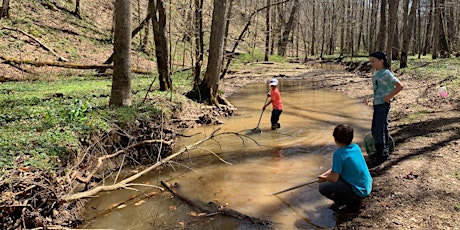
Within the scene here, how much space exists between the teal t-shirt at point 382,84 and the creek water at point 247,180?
5.86 feet

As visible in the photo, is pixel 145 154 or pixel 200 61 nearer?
pixel 145 154

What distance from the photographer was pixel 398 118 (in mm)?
10602

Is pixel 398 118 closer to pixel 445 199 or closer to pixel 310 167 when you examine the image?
pixel 310 167

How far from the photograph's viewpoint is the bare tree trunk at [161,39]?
11.5 meters

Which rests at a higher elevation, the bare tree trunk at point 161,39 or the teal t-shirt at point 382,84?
the bare tree trunk at point 161,39

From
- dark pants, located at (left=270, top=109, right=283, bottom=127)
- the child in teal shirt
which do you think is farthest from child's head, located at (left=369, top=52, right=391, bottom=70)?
dark pants, located at (left=270, top=109, right=283, bottom=127)

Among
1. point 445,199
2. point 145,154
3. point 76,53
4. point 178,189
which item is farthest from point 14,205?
point 76,53

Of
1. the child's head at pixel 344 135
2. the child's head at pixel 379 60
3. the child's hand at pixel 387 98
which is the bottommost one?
the child's head at pixel 344 135

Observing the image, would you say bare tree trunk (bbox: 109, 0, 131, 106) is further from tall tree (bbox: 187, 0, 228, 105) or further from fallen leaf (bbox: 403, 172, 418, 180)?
fallen leaf (bbox: 403, 172, 418, 180)

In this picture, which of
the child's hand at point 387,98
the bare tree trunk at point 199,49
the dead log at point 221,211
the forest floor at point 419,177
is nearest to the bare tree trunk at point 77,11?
the bare tree trunk at point 199,49

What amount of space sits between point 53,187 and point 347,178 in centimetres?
404

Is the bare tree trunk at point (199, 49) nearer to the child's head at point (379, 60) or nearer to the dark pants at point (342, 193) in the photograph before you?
the child's head at point (379, 60)

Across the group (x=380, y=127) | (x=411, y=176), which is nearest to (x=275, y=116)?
(x=380, y=127)

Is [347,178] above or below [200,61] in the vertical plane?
below
